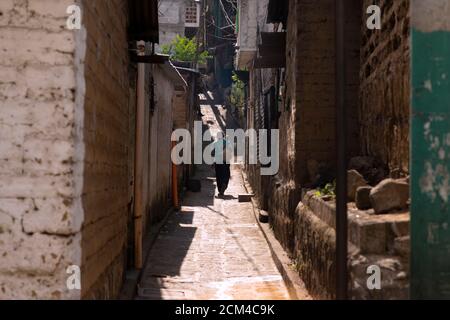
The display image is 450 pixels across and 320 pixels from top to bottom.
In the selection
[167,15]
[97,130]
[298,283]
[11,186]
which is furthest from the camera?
[167,15]

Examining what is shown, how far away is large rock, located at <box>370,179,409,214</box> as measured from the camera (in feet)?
13.1

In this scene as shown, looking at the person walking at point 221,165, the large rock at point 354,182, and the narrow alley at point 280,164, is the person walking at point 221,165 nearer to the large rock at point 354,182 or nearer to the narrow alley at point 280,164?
the narrow alley at point 280,164

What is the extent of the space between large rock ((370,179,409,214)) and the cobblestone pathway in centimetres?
221

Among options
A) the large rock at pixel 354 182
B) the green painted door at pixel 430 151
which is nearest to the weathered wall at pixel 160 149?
the large rock at pixel 354 182

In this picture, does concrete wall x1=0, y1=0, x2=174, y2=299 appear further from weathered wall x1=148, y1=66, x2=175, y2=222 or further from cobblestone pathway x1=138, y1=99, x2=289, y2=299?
weathered wall x1=148, y1=66, x2=175, y2=222

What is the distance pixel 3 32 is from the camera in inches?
132

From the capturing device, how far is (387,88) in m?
5.03

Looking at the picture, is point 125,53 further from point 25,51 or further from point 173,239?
point 173,239

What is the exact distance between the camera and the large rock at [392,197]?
398 centimetres

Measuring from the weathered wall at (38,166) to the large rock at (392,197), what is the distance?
2.15 m
